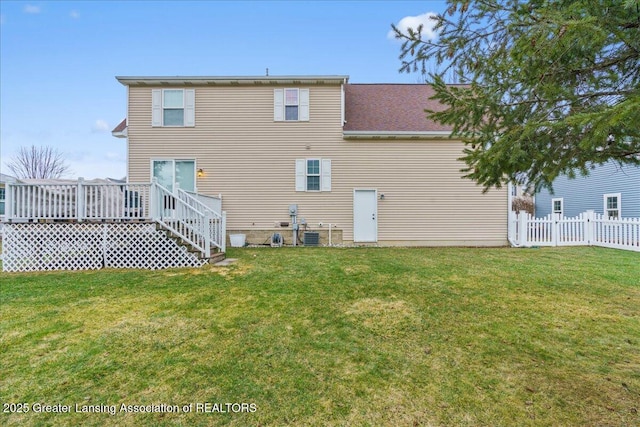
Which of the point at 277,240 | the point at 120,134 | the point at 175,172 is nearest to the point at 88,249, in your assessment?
the point at 175,172

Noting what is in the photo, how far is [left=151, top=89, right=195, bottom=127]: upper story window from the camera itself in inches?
419

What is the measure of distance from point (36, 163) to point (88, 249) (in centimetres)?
3194

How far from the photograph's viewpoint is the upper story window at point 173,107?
1063cm

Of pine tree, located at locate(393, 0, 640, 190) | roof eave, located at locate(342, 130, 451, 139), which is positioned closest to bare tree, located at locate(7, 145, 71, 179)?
roof eave, located at locate(342, 130, 451, 139)

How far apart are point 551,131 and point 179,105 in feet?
36.7

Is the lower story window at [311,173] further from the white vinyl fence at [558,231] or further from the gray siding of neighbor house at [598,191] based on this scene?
the gray siding of neighbor house at [598,191]

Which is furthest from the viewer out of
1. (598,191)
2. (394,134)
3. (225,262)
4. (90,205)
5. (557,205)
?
(557,205)

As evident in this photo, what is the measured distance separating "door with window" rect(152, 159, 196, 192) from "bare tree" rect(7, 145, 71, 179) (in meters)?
27.3

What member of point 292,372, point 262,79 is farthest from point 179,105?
point 292,372

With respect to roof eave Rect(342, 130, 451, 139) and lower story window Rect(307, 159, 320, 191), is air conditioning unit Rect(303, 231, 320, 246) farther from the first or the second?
roof eave Rect(342, 130, 451, 139)

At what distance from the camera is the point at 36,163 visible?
95.5ft

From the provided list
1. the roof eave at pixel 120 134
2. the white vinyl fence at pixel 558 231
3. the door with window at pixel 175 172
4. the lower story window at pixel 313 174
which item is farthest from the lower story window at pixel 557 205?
the roof eave at pixel 120 134

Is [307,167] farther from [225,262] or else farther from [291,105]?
[225,262]

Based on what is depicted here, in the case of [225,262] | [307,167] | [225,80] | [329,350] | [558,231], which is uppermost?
[225,80]
